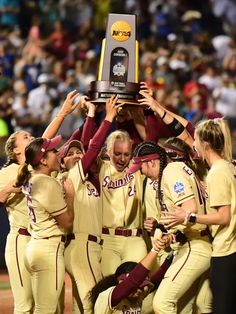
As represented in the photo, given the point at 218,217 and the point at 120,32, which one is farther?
the point at 120,32

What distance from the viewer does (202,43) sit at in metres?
18.7

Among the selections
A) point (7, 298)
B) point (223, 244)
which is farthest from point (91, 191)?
point (7, 298)

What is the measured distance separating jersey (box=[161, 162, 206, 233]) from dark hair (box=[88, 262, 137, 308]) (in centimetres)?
50

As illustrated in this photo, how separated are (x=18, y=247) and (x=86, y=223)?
593 millimetres

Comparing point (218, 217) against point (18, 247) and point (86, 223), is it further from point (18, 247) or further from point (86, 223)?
point (18, 247)

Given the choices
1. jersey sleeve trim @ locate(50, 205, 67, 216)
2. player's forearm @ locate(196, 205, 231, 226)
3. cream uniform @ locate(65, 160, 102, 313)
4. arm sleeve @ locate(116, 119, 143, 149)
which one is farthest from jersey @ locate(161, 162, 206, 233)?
arm sleeve @ locate(116, 119, 143, 149)

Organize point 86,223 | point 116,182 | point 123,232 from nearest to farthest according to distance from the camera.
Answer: point 86,223
point 123,232
point 116,182

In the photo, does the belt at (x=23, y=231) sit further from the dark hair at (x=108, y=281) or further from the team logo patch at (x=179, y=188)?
the team logo patch at (x=179, y=188)

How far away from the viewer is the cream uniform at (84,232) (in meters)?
8.81

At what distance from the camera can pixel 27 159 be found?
8.33 metres

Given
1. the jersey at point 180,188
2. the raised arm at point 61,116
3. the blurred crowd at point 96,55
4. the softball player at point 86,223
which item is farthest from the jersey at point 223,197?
the blurred crowd at point 96,55

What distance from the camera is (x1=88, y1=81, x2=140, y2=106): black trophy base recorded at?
8.95 metres

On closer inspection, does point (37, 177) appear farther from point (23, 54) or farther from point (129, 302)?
point (23, 54)

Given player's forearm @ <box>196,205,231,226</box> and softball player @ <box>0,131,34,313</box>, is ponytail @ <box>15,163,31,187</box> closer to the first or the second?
softball player @ <box>0,131,34,313</box>
